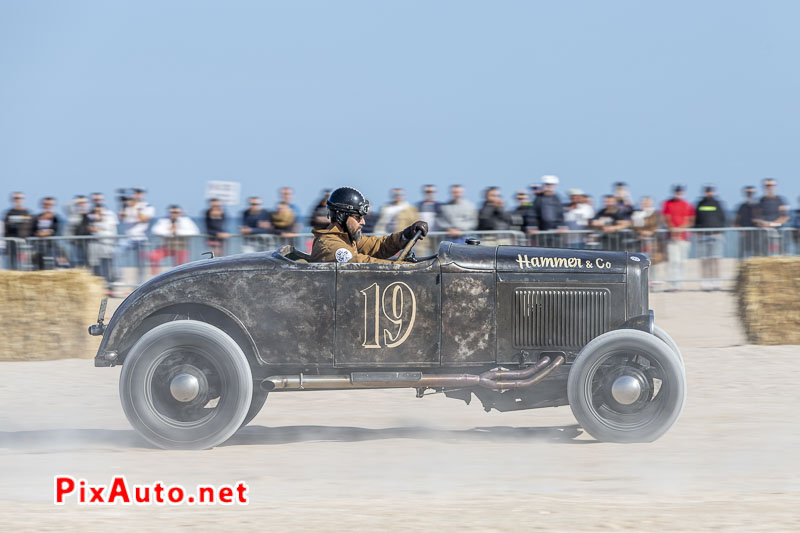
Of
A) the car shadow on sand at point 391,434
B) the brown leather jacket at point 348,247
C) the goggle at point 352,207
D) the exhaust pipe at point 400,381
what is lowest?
the car shadow on sand at point 391,434

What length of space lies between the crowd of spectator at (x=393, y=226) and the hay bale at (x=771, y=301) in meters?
3.08

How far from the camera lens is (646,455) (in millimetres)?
7012

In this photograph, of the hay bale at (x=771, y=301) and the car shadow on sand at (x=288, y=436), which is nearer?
the car shadow on sand at (x=288, y=436)

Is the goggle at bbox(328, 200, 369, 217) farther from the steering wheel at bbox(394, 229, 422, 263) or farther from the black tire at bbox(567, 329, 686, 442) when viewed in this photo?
the black tire at bbox(567, 329, 686, 442)

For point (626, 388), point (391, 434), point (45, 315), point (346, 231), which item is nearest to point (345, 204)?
point (346, 231)

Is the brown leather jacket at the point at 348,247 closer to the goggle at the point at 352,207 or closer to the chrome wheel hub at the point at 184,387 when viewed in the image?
the goggle at the point at 352,207

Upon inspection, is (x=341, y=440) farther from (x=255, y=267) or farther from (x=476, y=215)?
(x=476, y=215)

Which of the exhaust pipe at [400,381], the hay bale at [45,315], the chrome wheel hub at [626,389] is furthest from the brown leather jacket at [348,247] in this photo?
the hay bale at [45,315]

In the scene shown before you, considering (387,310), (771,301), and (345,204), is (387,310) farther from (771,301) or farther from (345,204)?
(771,301)

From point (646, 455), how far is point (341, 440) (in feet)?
6.59

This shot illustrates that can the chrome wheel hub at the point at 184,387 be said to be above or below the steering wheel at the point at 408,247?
below

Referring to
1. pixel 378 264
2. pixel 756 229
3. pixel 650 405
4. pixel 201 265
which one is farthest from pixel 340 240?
pixel 756 229

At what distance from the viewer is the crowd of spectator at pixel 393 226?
15.3 meters

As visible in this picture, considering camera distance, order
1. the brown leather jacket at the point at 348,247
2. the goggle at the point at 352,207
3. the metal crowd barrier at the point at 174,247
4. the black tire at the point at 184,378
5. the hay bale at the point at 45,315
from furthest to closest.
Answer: the metal crowd barrier at the point at 174,247 → the hay bale at the point at 45,315 → the goggle at the point at 352,207 → the brown leather jacket at the point at 348,247 → the black tire at the point at 184,378
